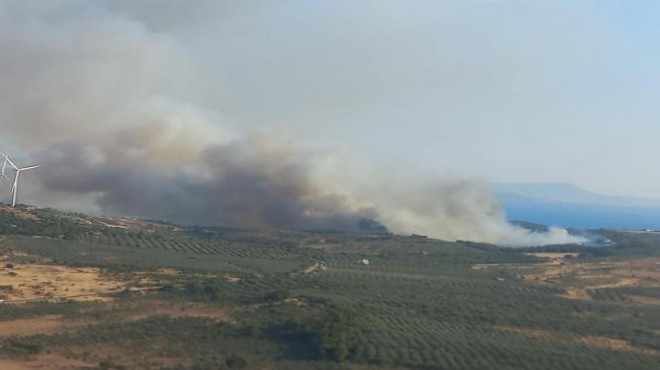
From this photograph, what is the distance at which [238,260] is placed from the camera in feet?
288

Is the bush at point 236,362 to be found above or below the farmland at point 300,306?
below

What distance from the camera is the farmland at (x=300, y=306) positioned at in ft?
141

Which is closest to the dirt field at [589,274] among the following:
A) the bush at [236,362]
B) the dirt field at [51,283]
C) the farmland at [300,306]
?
the farmland at [300,306]

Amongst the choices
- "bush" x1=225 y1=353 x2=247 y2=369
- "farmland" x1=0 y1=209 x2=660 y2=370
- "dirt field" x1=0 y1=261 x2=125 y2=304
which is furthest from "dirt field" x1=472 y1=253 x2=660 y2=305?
"dirt field" x1=0 y1=261 x2=125 y2=304

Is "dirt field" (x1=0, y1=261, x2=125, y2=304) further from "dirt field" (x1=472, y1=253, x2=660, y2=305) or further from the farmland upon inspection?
"dirt field" (x1=472, y1=253, x2=660, y2=305)

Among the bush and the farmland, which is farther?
the farmland

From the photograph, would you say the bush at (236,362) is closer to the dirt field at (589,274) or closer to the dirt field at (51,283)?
the dirt field at (51,283)

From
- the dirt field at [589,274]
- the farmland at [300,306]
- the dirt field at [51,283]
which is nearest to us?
the farmland at [300,306]

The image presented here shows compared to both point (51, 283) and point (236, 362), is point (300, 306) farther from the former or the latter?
point (51, 283)

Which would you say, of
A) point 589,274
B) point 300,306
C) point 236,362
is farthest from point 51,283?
point 589,274

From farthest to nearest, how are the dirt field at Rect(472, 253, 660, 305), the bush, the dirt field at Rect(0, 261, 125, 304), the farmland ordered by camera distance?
the dirt field at Rect(472, 253, 660, 305) < the dirt field at Rect(0, 261, 125, 304) < the farmland < the bush

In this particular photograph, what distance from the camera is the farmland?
43.0m

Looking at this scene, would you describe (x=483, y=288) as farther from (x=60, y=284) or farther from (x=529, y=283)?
(x=60, y=284)

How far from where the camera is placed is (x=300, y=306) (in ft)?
182
